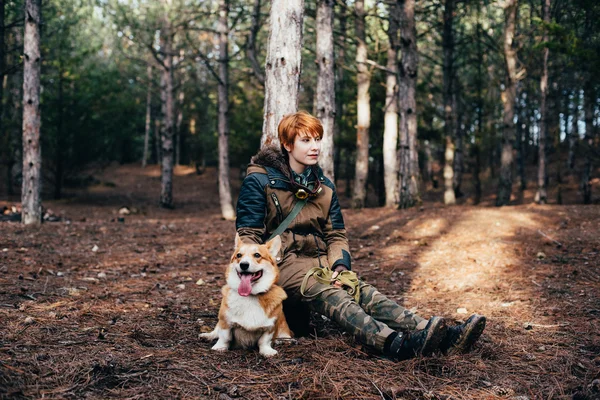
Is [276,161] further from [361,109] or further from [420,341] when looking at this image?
[361,109]

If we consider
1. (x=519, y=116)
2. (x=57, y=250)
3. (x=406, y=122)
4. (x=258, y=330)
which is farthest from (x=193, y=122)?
(x=258, y=330)

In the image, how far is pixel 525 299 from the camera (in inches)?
210

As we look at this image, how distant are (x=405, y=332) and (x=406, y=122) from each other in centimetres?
1024

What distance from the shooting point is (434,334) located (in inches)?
134

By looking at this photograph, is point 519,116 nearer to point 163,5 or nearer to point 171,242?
point 163,5

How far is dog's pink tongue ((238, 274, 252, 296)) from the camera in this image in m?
3.54

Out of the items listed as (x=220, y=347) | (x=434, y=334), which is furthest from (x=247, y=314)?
(x=434, y=334)

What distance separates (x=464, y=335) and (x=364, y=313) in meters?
0.77

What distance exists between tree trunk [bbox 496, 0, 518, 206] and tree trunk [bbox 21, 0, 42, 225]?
13.6 metres

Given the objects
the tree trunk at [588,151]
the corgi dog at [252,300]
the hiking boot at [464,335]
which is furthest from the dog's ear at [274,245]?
the tree trunk at [588,151]

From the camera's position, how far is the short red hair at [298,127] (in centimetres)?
404

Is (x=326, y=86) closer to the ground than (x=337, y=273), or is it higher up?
higher up

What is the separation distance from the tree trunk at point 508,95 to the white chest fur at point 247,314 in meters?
14.6

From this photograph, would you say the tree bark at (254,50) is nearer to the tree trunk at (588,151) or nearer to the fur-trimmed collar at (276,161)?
the fur-trimmed collar at (276,161)
